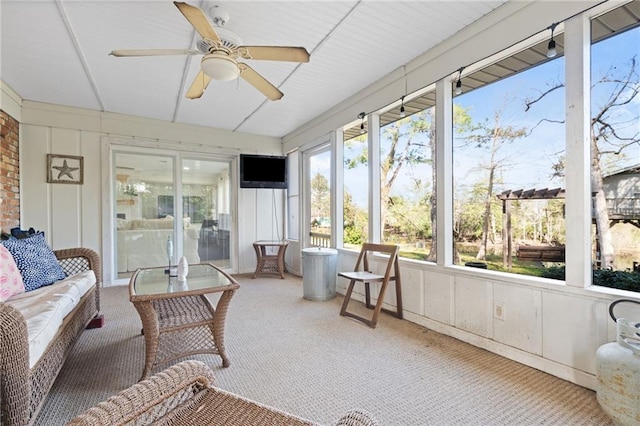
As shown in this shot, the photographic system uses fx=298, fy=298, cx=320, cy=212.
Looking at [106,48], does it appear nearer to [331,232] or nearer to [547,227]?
[331,232]

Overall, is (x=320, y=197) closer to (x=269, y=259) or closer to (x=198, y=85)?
(x=269, y=259)

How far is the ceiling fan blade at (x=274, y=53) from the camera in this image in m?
1.91

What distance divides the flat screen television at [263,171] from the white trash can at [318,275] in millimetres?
2046

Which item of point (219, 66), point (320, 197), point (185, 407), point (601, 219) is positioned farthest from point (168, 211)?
point (601, 219)

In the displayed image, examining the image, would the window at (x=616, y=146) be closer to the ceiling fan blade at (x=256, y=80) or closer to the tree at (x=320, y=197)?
the ceiling fan blade at (x=256, y=80)

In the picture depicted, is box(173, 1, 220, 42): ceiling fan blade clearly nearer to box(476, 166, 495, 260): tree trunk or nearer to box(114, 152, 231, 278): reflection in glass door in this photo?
box(476, 166, 495, 260): tree trunk

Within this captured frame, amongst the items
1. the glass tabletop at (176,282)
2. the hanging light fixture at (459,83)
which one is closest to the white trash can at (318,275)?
the glass tabletop at (176,282)

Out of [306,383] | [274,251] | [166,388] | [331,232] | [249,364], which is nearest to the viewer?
[166,388]

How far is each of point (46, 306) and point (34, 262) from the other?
81 centimetres

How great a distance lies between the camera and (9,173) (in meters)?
3.65

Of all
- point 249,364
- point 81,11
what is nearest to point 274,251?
point 249,364

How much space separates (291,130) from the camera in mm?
5492

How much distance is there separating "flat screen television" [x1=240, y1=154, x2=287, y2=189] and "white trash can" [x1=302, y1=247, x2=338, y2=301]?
2.05 m

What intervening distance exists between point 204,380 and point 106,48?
10.0 ft
